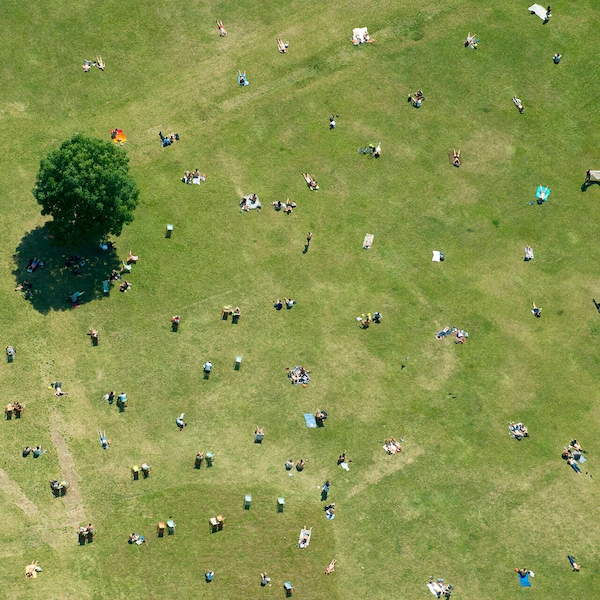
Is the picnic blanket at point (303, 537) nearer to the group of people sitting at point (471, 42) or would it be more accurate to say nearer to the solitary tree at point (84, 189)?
the solitary tree at point (84, 189)

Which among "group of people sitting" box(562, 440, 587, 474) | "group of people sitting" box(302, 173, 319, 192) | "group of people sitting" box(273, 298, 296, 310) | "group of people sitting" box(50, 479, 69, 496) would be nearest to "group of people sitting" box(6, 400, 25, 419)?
"group of people sitting" box(50, 479, 69, 496)

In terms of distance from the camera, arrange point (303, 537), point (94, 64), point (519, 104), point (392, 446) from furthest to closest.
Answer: point (519, 104)
point (94, 64)
point (392, 446)
point (303, 537)

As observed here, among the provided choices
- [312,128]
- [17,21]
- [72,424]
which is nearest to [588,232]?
[312,128]

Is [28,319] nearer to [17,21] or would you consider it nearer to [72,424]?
[72,424]

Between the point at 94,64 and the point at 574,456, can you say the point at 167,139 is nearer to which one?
the point at 94,64

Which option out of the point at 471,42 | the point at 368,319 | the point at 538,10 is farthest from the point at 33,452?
the point at 538,10

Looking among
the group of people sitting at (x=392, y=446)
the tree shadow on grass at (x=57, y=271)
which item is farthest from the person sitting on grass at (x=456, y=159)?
the tree shadow on grass at (x=57, y=271)

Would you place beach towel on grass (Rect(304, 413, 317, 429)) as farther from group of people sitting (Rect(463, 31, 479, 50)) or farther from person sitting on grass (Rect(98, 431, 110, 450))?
group of people sitting (Rect(463, 31, 479, 50))

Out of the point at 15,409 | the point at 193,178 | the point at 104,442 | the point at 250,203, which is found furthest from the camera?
the point at 193,178
